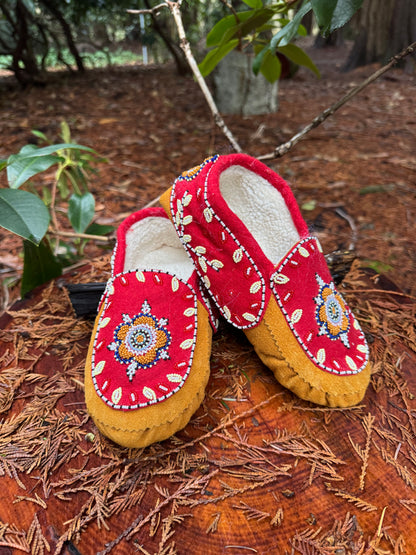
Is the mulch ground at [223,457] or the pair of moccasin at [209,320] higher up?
the pair of moccasin at [209,320]

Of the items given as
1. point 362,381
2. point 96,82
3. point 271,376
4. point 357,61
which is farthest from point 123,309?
point 357,61

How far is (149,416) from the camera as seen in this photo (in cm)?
73

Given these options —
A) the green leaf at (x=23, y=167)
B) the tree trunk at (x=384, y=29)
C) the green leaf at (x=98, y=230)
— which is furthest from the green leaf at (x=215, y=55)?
the tree trunk at (x=384, y=29)

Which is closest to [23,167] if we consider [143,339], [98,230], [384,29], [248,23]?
[98,230]

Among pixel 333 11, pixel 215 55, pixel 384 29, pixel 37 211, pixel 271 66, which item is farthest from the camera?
pixel 384 29

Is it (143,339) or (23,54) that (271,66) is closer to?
(143,339)

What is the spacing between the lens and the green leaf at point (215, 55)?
116cm

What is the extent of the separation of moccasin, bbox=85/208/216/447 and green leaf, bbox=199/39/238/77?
63 centimetres

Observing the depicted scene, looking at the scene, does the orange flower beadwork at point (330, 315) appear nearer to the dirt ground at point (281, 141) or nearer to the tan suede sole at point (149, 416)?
the tan suede sole at point (149, 416)

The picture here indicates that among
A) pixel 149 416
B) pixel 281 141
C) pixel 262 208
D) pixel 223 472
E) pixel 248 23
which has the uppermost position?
pixel 248 23

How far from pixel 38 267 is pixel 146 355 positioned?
0.66 meters

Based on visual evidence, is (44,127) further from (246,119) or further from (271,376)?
(271,376)

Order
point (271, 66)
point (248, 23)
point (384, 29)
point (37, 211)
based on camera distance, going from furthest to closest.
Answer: point (384, 29), point (271, 66), point (248, 23), point (37, 211)

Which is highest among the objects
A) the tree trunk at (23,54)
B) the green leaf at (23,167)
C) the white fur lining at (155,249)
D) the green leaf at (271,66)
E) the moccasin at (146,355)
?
the tree trunk at (23,54)
